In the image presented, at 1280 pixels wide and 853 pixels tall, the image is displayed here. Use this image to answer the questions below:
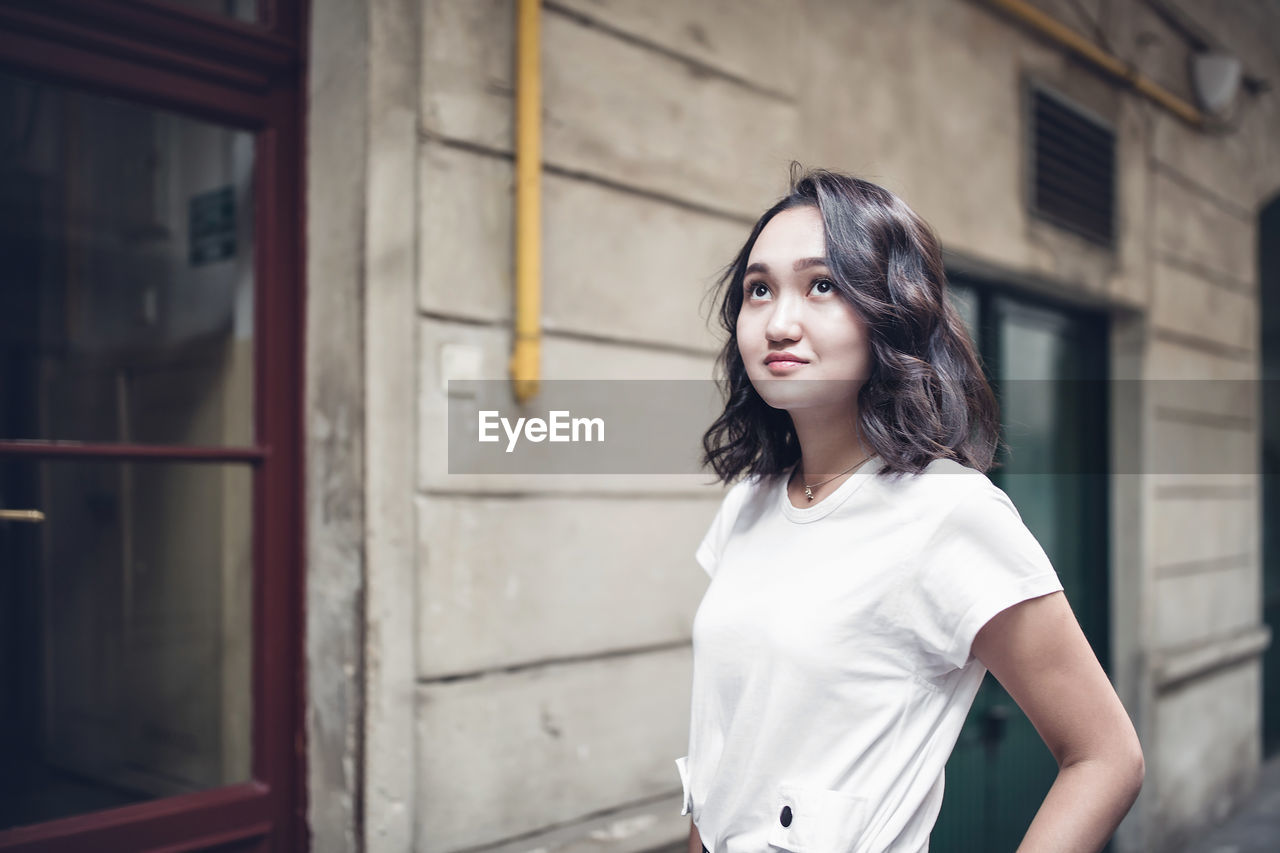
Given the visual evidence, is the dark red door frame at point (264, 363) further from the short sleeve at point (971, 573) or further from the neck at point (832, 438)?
the short sleeve at point (971, 573)

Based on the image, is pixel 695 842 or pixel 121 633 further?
pixel 121 633

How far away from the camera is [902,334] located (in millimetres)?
1231

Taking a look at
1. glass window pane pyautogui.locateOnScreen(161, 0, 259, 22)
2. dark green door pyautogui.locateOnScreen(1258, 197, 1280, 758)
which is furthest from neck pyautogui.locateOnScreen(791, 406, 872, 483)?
dark green door pyautogui.locateOnScreen(1258, 197, 1280, 758)

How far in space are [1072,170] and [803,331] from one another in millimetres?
3610

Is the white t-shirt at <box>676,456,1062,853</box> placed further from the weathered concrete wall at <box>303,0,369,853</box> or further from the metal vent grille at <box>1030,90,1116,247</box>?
the metal vent grille at <box>1030,90,1116,247</box>

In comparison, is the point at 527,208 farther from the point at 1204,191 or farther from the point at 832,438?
the point at 1204,191

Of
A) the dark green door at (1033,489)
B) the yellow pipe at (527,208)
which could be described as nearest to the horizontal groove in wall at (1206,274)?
the dark green door at (1033,489)

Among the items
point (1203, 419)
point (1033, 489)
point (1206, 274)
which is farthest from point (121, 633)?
point (1206, 274)

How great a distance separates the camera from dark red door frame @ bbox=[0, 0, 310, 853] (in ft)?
6.54

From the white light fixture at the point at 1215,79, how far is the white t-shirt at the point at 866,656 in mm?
4971

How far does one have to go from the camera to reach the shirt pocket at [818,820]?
115 cm

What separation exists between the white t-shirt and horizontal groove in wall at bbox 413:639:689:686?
99 cm

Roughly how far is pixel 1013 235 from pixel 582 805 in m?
2.77

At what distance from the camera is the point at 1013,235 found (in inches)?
153
